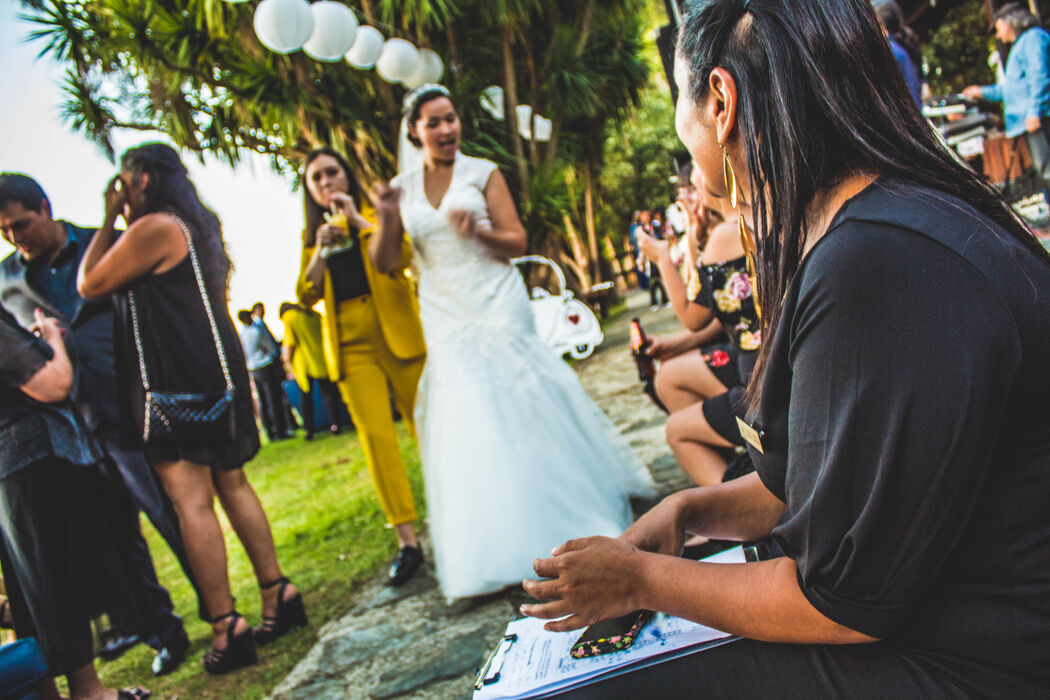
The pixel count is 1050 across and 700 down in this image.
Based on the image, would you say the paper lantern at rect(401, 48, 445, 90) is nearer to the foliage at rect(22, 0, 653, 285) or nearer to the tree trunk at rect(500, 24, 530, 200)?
the foliage at rect(22, 0, 653, 285)

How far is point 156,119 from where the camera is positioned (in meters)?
9.39

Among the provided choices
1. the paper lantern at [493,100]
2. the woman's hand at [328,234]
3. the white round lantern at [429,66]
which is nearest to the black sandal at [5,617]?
the woman's hand at [328,234]

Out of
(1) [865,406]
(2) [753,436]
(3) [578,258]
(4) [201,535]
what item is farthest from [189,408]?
(3) [578,258]

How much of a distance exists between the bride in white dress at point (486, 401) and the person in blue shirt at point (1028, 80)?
14.1 feet

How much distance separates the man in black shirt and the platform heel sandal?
1.08 feet

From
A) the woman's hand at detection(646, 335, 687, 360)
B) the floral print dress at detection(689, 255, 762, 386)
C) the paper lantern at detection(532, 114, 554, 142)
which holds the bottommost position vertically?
the woman's hand at detection(646, 335, 687, 360)

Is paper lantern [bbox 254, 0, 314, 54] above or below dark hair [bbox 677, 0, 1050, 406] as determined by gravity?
above

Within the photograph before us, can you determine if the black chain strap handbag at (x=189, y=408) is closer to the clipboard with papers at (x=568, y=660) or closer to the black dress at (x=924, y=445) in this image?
the clipboard with papers at (x=568, y=660)

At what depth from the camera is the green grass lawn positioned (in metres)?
2.61

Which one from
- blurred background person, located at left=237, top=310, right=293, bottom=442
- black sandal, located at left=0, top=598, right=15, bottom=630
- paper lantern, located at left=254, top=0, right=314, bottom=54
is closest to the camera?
black sandal, located at left=0, top=598, right=15, bottom=630

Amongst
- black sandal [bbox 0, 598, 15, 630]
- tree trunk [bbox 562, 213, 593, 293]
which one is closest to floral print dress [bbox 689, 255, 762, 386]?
black sandal [bbox 0, 598, 15, 630]

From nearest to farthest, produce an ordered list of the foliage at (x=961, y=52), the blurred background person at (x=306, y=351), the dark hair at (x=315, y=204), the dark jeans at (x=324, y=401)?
the dark hair at (x=315, y=204) < the blurred background person at (x=306, y=351) < the dark jeans at (x=324, y=401) < the foliage at (x=961, y=52)

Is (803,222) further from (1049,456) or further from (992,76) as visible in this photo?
(992,76)

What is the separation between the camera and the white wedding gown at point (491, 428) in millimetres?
2754
